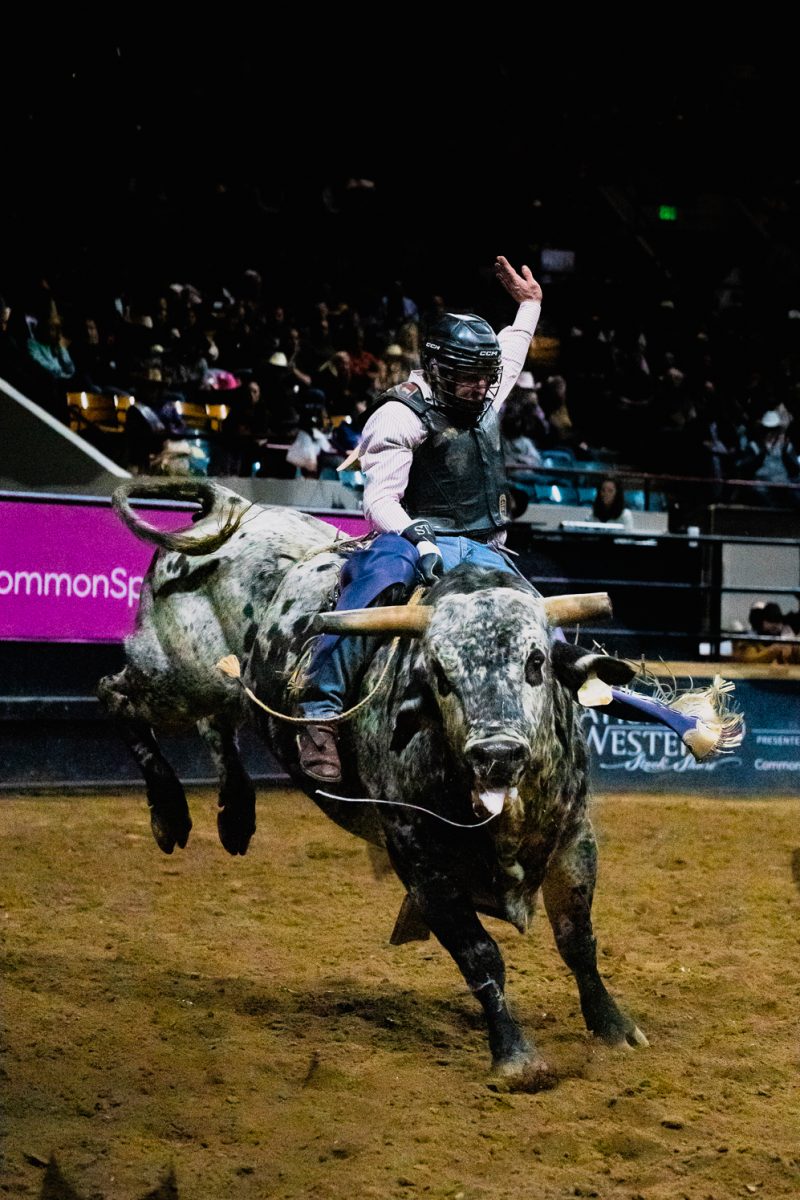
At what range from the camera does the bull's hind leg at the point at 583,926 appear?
3.69 metres

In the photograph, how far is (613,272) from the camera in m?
15.6

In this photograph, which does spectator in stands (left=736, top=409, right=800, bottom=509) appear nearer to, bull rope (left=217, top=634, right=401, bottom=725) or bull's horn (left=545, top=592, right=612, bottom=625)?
bull rope (left=217, top=634, right=401, bottom=725)

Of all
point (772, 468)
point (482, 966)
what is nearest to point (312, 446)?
point (772, 468)

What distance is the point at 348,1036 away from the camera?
3861 millimetres

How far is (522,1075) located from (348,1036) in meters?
0.63

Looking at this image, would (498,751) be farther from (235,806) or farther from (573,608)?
(235,806)

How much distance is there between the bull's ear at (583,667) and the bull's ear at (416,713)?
324mm

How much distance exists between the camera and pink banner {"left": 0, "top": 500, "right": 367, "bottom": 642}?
22.9 feet

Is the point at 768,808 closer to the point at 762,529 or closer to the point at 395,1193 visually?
the point at 762,529

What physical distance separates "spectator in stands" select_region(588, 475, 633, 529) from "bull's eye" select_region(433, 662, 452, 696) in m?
6.44

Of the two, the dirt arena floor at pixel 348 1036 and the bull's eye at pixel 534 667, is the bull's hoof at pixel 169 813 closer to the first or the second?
the dirt arena floor at pixel 348 1036

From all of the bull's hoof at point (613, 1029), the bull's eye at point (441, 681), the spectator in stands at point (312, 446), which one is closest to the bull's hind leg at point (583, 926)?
the bull's hoof at point (613, 1029)

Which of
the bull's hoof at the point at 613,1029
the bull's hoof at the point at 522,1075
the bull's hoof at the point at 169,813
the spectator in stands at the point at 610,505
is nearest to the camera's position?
the bull's hoof at the point at 522,1075

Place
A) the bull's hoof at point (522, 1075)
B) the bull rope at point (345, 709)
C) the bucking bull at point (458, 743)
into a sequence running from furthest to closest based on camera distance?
the bull rope at point (345, 709) → the bull's hoof at point (522, 1075) → the bucking bull at point (458, 743)
